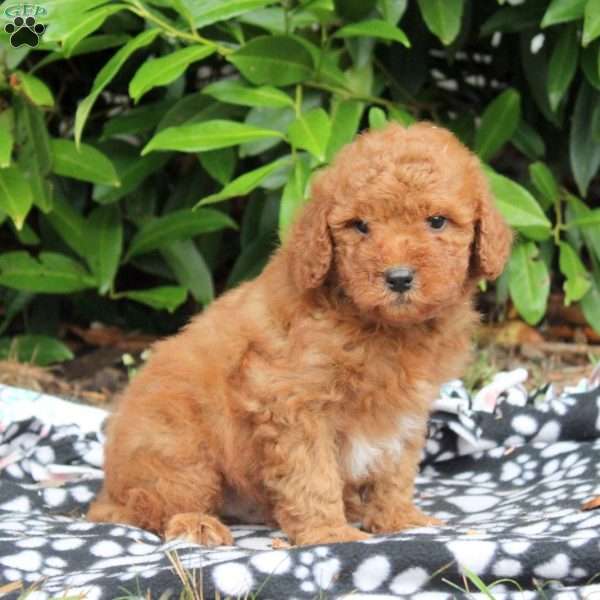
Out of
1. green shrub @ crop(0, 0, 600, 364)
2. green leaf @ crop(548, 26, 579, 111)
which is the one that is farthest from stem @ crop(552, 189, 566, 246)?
green leaf @ crop(548, 26, 579, 111)

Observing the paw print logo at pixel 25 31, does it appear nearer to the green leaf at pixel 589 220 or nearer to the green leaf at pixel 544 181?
the green leaf at pixel 544 181

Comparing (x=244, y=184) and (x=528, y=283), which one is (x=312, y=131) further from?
(x=528, y=283)

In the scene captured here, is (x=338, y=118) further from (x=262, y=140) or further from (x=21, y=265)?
(x=21, y=265)

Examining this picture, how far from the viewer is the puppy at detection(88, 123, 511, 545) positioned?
3.64m

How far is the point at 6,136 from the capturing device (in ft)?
18.0

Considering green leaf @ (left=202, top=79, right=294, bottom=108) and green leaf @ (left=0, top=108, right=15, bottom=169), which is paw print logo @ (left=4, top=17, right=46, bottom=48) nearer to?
green leaf @ (left=0, top=108, right=15, bottom=169)

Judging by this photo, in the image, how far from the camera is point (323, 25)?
5609 mm

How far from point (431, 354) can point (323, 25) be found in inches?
88.3

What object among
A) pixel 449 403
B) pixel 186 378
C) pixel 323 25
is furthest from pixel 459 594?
pixel 323 25

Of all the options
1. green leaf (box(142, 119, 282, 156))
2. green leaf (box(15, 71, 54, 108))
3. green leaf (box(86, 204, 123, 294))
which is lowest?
green leaf (box(86, 204, 123, 294))

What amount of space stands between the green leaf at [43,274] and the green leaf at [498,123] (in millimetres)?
2083

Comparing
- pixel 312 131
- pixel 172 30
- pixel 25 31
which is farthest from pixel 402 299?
pixel 25 31

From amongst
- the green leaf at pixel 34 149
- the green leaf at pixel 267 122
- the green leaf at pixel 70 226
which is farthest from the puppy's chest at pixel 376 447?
the green leaf at pixel 70 226

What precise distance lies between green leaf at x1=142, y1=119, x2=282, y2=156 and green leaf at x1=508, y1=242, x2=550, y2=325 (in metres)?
1.37
